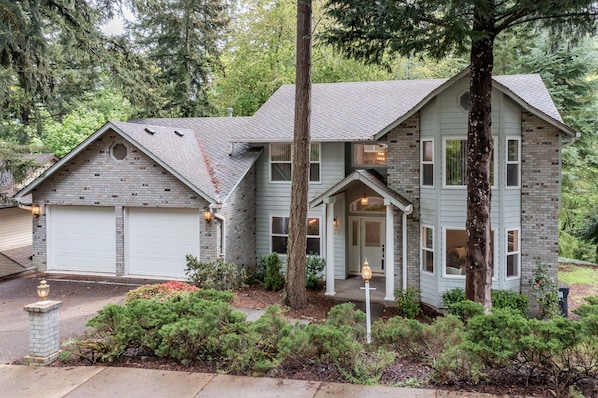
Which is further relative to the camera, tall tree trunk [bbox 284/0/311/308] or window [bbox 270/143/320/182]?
window [bbox 270/143/320/182]

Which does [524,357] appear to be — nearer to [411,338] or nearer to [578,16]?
[411,338]

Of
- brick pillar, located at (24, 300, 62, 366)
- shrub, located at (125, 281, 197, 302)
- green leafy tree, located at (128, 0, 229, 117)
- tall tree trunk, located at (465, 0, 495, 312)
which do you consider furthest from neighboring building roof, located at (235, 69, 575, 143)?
green leafy tree, located at (128, 0, 229, 117)

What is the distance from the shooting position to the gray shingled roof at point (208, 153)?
1402cm

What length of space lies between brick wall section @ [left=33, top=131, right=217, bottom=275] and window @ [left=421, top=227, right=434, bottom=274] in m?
5.99

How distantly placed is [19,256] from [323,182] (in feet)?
34.4

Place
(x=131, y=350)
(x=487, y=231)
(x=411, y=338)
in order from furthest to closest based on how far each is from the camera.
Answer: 1. (x=487, y=231)
2. (x=131, y=350)
3. (x=411, y=338)

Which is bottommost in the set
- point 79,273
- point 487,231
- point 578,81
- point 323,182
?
point 79,273

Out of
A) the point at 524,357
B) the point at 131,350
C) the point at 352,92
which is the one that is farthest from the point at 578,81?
the point at 131,350

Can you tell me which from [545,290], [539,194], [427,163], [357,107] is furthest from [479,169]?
[357,107]

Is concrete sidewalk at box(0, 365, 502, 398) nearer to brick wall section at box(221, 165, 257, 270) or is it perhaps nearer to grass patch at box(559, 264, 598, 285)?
brick wall section at box(221, 165, 257, 270)

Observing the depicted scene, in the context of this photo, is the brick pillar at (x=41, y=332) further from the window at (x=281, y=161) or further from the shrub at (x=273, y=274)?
the window at (x=281, y=161)

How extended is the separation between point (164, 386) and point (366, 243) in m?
10.8

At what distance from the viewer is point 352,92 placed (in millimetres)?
17656

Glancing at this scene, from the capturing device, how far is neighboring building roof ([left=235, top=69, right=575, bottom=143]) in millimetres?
14336
